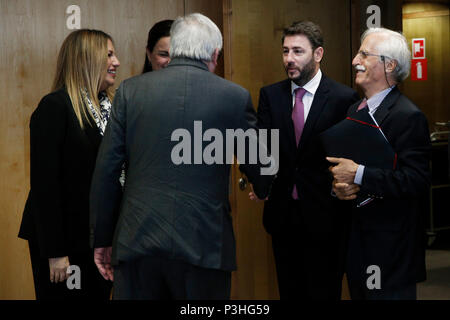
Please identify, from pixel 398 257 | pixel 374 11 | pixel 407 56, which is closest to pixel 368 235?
pixel 398 257

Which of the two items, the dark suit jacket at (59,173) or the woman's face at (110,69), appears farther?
the woman's face at (110,69)

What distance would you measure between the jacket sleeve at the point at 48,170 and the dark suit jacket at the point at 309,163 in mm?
1059

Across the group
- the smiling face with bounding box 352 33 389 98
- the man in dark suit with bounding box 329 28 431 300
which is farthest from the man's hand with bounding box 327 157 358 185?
the smiling face with bounding box 352 33 389 98

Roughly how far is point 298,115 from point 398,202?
70 centimetres

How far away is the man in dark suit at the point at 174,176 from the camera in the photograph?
2.21 m

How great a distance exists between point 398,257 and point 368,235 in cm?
15

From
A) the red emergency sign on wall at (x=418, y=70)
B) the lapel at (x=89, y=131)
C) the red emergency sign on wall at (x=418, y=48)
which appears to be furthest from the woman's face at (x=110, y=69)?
the red emergency sign on wall at (x=418, y=48)

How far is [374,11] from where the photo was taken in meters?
4.26

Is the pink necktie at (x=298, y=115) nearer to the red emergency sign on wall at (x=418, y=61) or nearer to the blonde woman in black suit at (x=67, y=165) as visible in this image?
the blonde woman in black suit at (x=67, y=165)

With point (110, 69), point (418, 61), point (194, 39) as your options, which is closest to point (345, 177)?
point (194, 39)

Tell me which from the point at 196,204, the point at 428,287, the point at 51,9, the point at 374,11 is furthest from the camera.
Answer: the point at 428,287

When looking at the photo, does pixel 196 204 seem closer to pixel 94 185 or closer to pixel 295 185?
pixel 94 185

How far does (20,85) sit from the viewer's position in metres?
3.54

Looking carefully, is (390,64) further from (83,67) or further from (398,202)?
(83,67)
